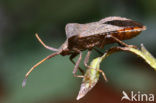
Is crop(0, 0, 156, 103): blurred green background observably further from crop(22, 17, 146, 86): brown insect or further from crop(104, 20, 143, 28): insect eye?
crop(104, 20, 143, 28): insect eye

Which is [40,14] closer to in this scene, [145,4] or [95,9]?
[95,9]

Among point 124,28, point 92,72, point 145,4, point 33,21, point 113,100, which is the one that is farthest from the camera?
point 113,100

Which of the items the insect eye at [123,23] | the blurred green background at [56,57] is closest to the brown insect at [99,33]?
the insect eye at [123,23]

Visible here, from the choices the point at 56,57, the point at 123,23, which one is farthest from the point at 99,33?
the point at 56,57

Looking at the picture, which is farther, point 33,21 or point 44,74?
point 33,21

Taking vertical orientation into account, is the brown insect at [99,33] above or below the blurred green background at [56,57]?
above

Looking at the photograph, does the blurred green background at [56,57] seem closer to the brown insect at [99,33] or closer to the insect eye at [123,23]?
the brown insect at [99,33]

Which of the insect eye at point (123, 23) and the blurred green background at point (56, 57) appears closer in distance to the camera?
the insect eye at point (123, 23)

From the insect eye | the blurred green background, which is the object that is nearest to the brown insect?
the insect eye

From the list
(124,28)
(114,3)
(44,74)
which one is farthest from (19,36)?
(124,28)
